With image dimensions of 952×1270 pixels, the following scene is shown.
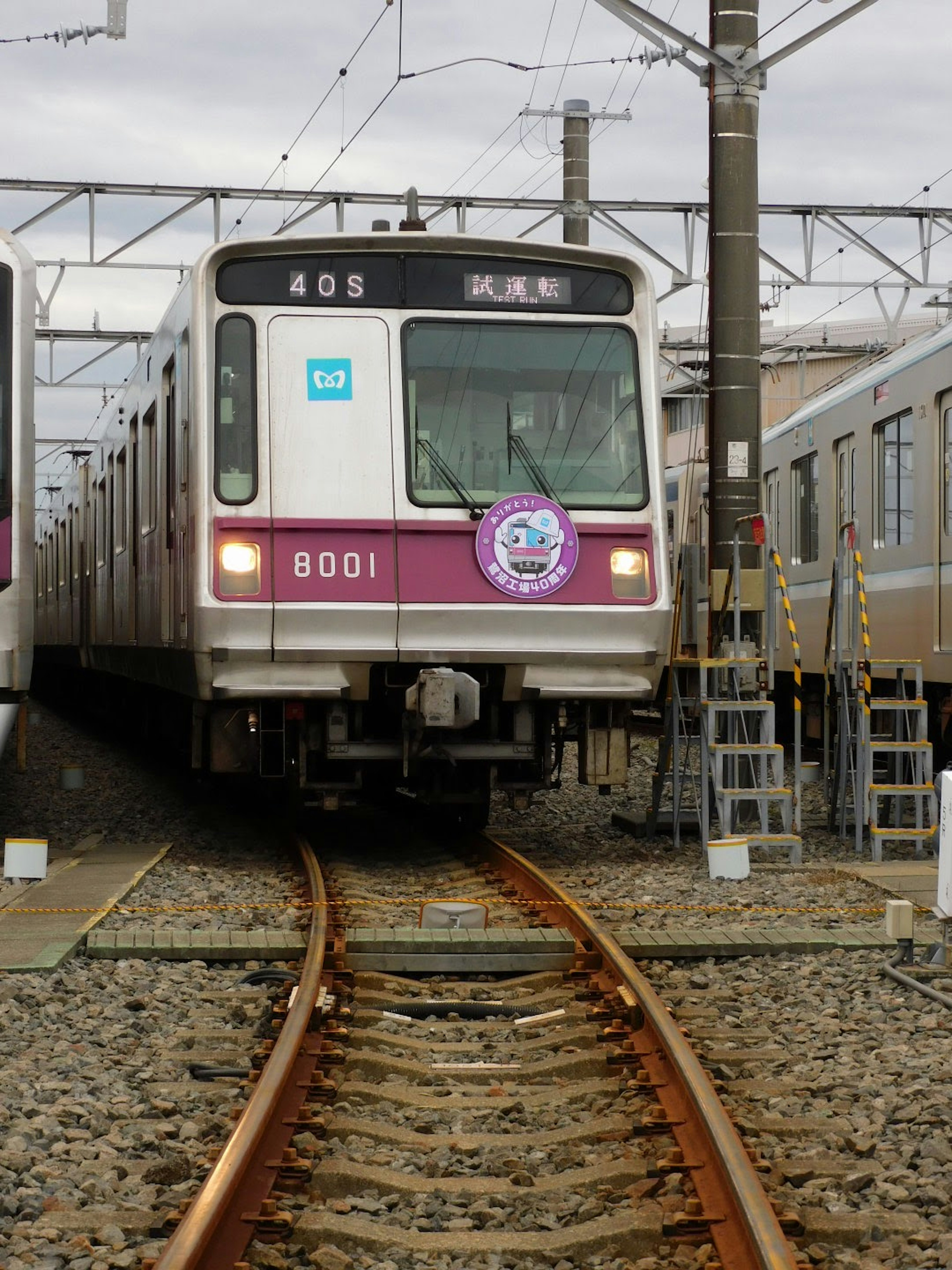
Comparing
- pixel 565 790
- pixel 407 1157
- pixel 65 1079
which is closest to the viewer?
pixel 407 1157

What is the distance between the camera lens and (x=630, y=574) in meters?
8.80

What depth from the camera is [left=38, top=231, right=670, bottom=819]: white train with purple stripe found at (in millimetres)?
8516

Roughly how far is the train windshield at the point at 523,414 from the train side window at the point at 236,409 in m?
0.78

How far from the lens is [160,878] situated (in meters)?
8.49

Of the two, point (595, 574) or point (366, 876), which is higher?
point (595, 574)

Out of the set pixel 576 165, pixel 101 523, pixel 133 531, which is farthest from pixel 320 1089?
pixel 576 165

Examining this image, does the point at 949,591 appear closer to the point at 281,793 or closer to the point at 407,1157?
the point at 281,793

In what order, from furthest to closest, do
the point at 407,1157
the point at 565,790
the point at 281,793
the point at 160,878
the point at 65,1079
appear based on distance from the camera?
the point at 565,790 < the point at 281,793 < the point at 160,878 < the point at 65,1079 < the point at 407,1157

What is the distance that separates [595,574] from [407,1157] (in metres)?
4.94

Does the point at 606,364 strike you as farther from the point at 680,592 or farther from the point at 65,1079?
the point at 65,1079

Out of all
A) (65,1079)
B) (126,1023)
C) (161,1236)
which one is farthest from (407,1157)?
(126,1023)

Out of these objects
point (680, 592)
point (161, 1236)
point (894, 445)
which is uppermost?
point (894, 445)

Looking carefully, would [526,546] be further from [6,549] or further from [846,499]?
[846,499]

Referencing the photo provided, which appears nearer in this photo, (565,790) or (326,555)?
(326,555)
